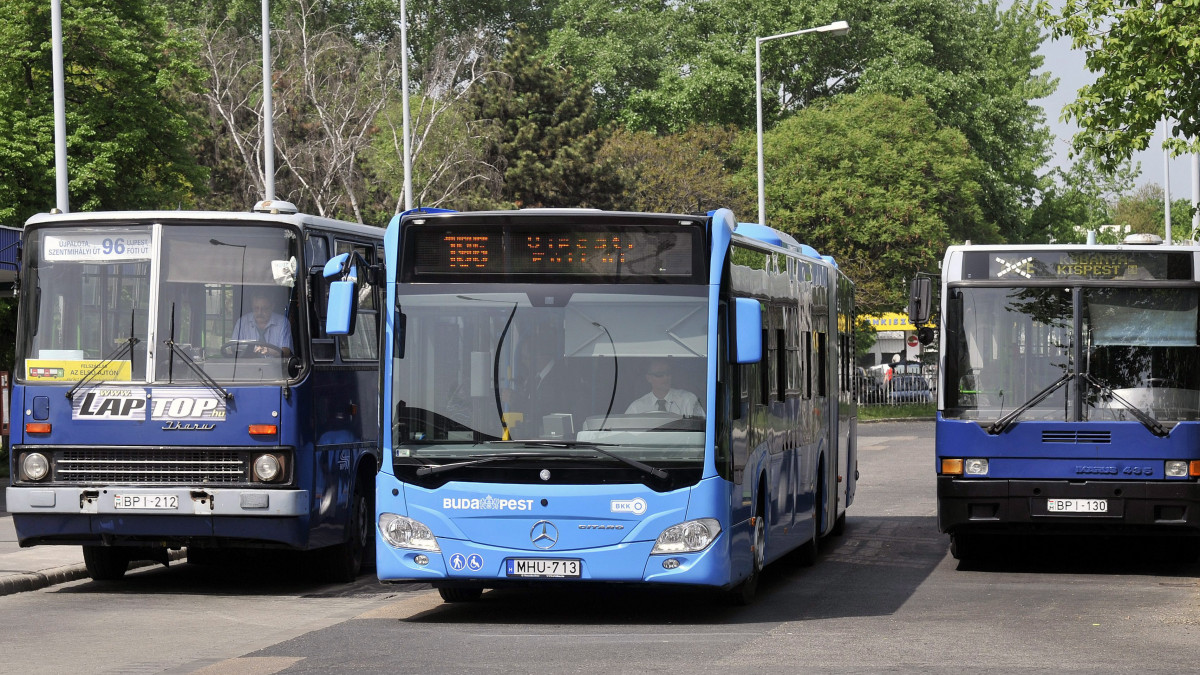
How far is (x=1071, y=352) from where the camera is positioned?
49.2 feet

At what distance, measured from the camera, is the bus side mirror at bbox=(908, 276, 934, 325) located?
1517 cm

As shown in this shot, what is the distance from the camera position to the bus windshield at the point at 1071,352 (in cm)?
1477

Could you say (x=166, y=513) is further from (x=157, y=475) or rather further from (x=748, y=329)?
(x=748, y=329)

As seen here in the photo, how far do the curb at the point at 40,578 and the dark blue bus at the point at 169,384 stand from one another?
2.09ft

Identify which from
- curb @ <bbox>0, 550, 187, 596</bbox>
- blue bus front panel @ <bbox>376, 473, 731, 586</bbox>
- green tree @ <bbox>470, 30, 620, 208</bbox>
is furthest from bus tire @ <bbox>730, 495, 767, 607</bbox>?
green tree @ <bbox>470, 30, 620, 208</bbox>

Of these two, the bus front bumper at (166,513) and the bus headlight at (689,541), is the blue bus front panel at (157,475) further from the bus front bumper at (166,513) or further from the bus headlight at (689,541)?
A: the bus headlight at (689,541)

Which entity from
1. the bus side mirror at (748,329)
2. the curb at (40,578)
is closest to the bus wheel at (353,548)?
the curb at (40,578)

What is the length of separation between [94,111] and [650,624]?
25342mm

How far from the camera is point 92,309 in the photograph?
44.8 feet

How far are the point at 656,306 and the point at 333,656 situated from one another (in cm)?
302

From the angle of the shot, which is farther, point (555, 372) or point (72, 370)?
point (72, 370)

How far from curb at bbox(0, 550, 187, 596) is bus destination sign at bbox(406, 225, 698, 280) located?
474 cm

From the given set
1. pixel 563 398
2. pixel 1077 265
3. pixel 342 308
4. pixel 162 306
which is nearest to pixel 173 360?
pixel 162 306

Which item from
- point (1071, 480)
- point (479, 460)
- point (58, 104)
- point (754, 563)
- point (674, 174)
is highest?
point (674, 174)
